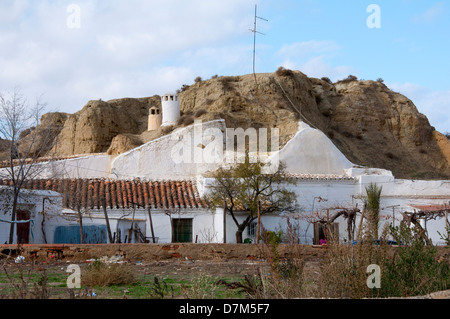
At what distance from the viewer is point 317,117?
37688 mm

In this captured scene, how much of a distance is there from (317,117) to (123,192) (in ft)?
69.1

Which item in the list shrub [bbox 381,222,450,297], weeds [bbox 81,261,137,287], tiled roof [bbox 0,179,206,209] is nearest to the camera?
shrub [bbox 381,222,450,297]

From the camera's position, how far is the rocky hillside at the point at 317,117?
32.9 m

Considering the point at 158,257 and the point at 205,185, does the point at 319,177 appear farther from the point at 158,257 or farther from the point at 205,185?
the point at 158,257

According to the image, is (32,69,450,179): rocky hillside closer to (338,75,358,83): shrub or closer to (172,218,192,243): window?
(338,75,358,83): shrub

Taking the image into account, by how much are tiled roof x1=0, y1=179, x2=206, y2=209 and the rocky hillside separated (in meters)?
10.0

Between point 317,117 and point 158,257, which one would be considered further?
point 317,117

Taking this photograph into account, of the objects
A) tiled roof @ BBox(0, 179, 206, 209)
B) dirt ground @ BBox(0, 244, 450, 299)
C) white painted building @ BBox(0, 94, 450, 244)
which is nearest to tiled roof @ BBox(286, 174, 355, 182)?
white painted building @ BBox(0, 94, 450, 244)

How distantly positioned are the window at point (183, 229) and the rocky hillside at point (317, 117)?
38.5 ft

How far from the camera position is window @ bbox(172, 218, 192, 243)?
19016 mm

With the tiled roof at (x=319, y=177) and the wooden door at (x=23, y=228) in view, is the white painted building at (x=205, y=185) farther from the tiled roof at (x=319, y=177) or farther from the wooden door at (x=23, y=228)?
the wooden door at (x=23, y=228)

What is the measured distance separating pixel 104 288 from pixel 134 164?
53.5 feet

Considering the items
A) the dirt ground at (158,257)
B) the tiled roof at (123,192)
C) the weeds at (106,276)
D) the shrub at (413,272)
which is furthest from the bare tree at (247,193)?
the shrub at (413,272)

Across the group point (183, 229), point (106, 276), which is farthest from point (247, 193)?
point (106, 276)
